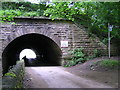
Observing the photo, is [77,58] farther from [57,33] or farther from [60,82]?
[60,82]

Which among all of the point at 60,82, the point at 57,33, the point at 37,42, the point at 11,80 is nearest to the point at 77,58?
the point at 57,33

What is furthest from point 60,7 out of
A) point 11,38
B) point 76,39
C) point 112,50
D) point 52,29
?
point 112,50

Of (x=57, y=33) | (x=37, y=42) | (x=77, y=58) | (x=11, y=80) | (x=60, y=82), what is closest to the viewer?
(x=11, y=80)

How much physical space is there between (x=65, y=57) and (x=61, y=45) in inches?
41.2

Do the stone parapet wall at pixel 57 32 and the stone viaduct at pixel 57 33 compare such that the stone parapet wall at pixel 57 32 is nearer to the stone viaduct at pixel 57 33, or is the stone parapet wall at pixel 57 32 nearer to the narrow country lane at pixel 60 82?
the stone viaduct at pixel 57 33

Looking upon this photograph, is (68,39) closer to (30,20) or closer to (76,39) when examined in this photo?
(76,39)

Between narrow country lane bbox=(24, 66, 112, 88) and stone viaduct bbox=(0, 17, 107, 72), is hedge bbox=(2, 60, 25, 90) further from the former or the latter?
stone viaduct bbox=(0, 17, 107, 72)

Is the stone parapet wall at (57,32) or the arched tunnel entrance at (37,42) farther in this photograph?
the arched tunnel entrance at (37,42)

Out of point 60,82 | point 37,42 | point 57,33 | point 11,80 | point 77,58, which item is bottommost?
point 60,82

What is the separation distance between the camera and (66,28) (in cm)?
1269

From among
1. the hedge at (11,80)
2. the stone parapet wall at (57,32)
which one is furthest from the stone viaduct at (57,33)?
the hedge at (11,80)

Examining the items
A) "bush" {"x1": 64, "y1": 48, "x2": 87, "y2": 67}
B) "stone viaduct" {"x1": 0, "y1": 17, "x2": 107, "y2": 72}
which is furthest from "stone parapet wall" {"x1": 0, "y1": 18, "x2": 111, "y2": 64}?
"bush" {"x1": 64, "y1": 48, "x2": 87, "y2": 67}

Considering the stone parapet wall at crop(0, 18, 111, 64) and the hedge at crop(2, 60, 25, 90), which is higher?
the stone parapet wall at crop(0, 18, 111, 64)

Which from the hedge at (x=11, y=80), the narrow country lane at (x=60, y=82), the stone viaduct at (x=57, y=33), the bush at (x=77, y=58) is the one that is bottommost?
the narrow country lane at (x=60, y=82)
